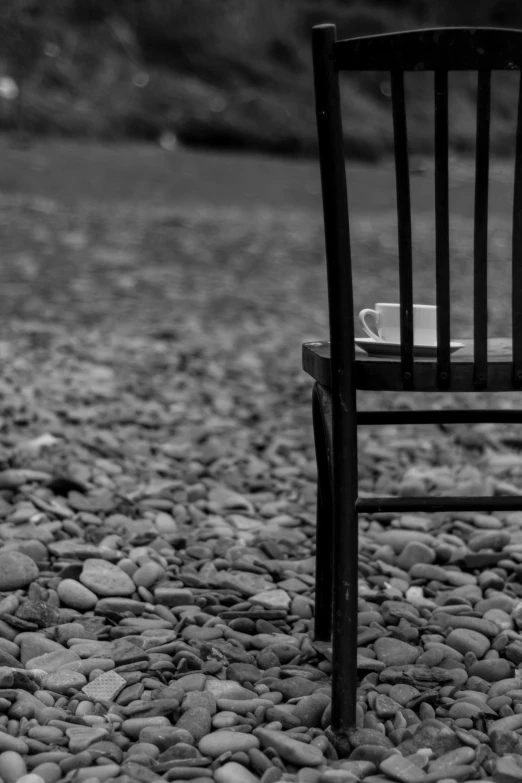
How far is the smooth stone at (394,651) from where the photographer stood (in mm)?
1979

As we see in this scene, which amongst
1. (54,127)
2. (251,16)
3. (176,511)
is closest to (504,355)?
(176,511)

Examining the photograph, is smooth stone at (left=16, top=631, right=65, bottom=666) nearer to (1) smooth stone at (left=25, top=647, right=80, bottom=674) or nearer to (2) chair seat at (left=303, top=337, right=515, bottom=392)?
(1) smooth stone at (left=25, top=647, right=80, bottom=674)

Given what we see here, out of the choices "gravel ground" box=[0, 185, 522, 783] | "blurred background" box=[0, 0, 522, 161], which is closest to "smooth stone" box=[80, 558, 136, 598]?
"gravel ground" box=[0, 185, 522, 783]

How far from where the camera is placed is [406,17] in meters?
22.6

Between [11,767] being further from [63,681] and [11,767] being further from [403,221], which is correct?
[403,221]

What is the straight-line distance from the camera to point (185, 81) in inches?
650

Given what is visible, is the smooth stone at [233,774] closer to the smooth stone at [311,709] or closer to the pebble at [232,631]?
the pebble at [232,631]

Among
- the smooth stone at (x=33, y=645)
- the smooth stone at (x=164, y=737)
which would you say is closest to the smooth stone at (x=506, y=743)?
the smooth stone at (x=164, y=737)

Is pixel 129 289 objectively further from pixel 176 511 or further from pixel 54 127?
pixel 54 127

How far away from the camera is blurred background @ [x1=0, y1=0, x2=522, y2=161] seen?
14.1m

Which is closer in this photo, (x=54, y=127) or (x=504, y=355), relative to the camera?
(x=504, y=355)

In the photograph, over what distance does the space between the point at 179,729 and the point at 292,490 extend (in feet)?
5.20

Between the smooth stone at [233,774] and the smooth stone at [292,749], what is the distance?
0.07 metres

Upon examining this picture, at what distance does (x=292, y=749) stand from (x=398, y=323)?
706 millimetres
